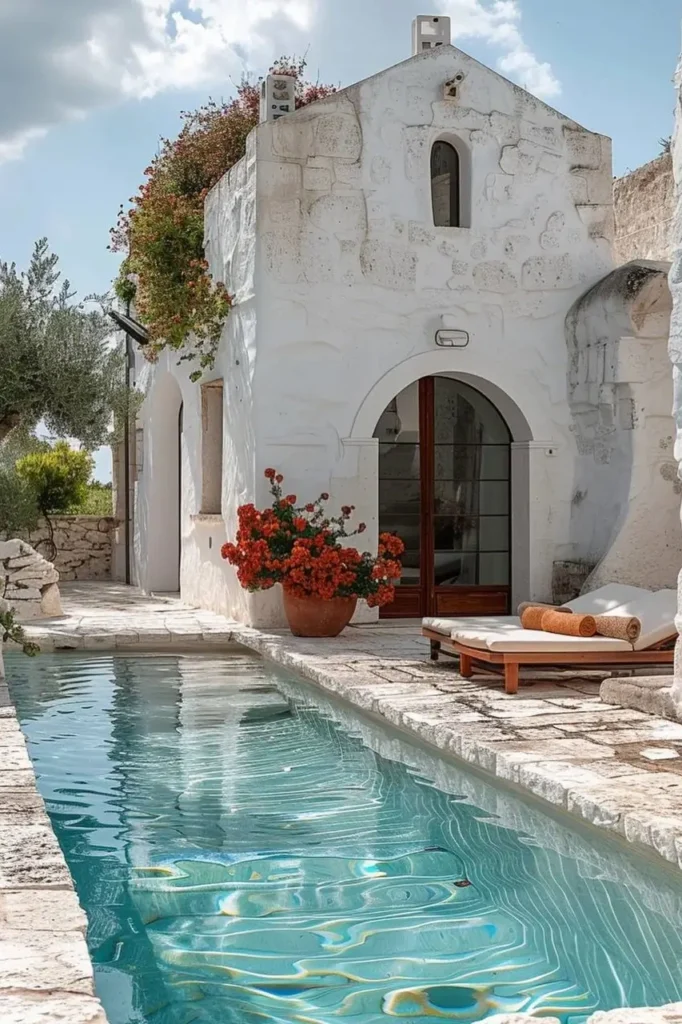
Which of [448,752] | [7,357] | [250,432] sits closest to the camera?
[448,752]

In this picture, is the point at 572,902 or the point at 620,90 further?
the point at 620,90

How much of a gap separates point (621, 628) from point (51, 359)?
298 inches

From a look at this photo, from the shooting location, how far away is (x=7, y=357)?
1240cm

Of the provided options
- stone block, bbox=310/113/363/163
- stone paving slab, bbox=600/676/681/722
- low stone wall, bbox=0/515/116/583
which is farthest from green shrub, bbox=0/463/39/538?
stone paving slab, bbox=600/676/681/722

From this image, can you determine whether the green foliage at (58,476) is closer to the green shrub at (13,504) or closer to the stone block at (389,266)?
the green shrub at (13,504)

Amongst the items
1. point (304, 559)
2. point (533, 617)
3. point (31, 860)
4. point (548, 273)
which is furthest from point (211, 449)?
point (31, 860)

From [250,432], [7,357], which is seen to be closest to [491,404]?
[250,432]

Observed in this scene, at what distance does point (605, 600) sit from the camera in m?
8.25

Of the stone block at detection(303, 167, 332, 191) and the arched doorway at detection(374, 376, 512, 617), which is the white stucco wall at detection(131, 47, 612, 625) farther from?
the arched doorway at detection(374, 376, 512, 617)

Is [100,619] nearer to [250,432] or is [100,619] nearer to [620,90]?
[250,432]

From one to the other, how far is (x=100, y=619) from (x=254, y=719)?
14.7 ft

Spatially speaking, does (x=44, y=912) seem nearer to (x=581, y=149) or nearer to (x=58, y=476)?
(x=581, y=149)

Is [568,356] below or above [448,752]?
above

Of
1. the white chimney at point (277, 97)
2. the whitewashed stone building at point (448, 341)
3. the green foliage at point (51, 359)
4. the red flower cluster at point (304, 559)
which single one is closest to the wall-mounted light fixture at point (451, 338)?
the whitewashed stone building at point (448, 341)
